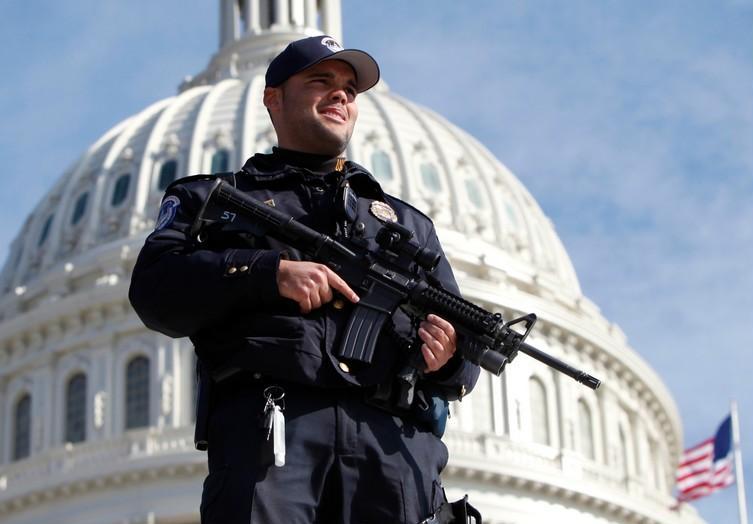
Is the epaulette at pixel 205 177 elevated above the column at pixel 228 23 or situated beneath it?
situated beneath

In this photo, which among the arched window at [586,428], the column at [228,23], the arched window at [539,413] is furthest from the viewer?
the column at [228,23]

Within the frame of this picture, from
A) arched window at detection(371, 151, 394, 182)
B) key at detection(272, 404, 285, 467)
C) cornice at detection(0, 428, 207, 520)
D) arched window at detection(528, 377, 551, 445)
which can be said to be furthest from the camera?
arched window at detection(371, 151, 394, 182)

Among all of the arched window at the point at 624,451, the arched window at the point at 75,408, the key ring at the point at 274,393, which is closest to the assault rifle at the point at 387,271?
the key ring at the point at 274,393

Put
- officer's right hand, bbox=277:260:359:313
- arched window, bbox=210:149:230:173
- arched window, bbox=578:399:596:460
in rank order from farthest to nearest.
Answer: arched window, bbox=210:149:230:173, arched window, bbox=578:399:596:460, officer's right hand, bbox=277:260:359:313

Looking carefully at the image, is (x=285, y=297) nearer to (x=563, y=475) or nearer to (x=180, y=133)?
(x=563, y=475)

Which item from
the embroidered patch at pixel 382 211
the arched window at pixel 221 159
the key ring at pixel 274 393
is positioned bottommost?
Result: the key ring at pixel 274 393

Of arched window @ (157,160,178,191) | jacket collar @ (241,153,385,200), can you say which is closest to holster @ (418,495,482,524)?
jacket collar @ (241,153,385,200)

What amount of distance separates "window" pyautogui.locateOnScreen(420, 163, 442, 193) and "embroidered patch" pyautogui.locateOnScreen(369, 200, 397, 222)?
57327 mm

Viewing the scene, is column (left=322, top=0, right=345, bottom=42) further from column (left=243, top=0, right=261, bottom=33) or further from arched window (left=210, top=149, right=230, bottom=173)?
arched window (left=210, top=149, right=230, bottom=173)

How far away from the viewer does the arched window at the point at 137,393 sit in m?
58.4

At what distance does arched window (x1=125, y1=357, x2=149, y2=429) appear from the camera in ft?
192

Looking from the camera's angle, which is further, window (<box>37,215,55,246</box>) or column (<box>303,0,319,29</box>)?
column (<box>303,0,319,29</box>)

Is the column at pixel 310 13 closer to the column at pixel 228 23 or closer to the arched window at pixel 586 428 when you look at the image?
the column at pixel 228 23

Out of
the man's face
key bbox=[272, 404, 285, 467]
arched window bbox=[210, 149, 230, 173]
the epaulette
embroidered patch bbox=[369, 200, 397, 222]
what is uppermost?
arched window bbox=[210, 149, 230, 173]
